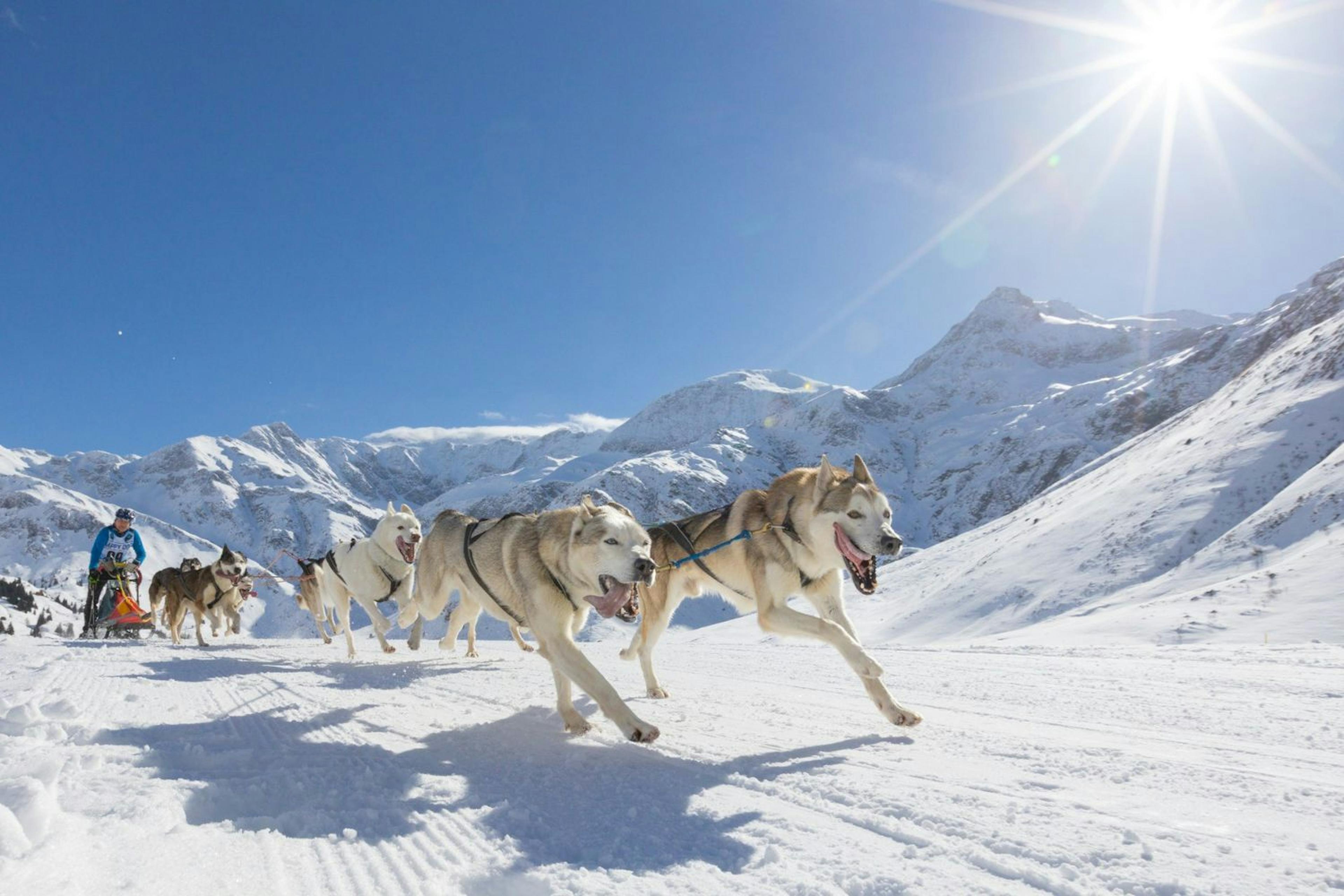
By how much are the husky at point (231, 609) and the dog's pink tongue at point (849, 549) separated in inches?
524

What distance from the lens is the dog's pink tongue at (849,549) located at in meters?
4.75

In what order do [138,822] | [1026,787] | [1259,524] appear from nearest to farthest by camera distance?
[138,822] → [1026,787] → [1259,524]

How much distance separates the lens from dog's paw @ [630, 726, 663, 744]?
3.93 metres

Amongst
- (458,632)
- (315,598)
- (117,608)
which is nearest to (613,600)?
(458,632)

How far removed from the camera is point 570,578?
190 inches

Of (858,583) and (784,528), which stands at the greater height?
(784,528)

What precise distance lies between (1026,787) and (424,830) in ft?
8.39

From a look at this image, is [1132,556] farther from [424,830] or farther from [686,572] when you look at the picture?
[424,830]

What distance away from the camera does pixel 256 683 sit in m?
6.71

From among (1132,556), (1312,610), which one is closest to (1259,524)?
(1132,556)

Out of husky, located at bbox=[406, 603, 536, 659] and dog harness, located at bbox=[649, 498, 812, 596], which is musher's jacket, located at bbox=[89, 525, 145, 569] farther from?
dog harness, located at bbox=[649, 498, 812, 596]

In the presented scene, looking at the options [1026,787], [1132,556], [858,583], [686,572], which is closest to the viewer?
[1026,787]

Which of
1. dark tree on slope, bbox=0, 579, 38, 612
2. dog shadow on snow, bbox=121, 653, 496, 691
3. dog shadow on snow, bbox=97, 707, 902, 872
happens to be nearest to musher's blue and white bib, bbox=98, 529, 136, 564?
dog shadow on snow, bbox=121, 653, 496, 691

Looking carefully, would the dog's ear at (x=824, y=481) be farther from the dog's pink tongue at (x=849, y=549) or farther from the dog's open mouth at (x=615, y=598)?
the dog's open mouth at (x=615, y=598)
